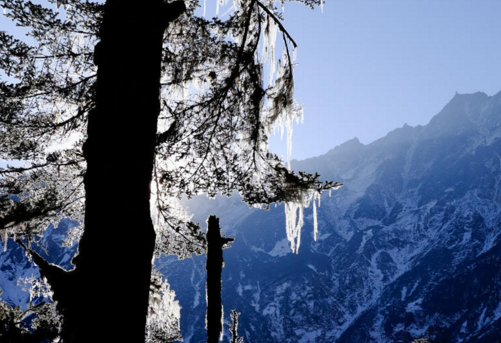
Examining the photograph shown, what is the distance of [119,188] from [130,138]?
0.26 m

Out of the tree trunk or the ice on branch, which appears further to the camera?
the ice on branch

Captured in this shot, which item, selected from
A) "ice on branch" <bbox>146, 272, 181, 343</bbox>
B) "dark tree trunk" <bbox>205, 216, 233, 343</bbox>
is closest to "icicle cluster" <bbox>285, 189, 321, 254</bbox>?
"dark tree trunk" <bbox>205, 216, 233, 343</bbox>

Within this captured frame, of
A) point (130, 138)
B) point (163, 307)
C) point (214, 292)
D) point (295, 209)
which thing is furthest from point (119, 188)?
point (163, 307)

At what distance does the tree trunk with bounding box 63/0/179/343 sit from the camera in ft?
5.13

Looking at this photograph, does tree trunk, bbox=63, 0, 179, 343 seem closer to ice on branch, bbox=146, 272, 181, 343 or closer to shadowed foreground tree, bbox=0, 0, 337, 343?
shadowed foreground tree, bbox=0, 0, 337, 343

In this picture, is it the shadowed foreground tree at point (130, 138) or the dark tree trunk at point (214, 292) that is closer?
the shadowed foreground tree at point (130, 138)

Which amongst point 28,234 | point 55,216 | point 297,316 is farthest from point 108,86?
point 297,316

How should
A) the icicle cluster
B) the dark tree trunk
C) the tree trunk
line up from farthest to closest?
the icicle cluster
the dark tree trunk
the tree trunk

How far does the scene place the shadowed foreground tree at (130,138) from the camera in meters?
1.67

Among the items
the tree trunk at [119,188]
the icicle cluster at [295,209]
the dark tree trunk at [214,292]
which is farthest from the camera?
the icicle cluster at [295,209]

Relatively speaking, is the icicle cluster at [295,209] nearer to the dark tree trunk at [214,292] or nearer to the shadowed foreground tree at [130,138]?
the shadowed foreground tree at [130,138]

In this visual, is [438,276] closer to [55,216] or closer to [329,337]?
[329,337]

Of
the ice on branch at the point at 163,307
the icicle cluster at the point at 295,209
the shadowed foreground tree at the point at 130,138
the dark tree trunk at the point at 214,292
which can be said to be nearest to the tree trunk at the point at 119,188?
the shadowed foreground tree at the point at 130,138

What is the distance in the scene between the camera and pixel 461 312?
13988 centimetres
